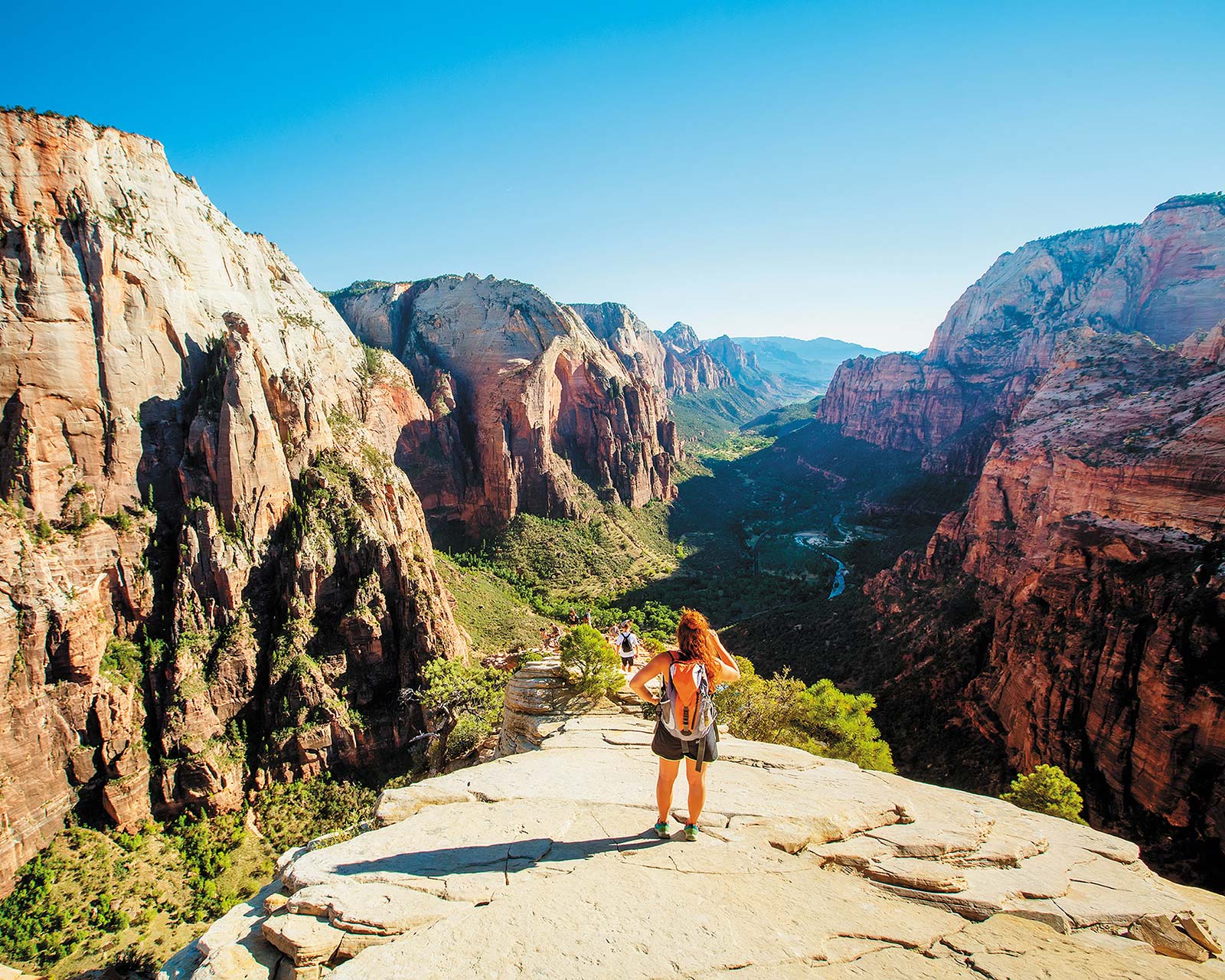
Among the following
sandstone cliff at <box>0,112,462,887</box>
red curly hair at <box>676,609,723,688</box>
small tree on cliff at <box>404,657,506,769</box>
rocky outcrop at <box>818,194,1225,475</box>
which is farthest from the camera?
rocky outcrop at <box>818,194,1225,475</box>

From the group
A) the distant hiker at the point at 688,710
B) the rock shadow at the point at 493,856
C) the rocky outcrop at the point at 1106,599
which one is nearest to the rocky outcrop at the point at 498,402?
the rocky outcrop at the point at 1106,599

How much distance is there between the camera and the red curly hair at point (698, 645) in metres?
8.38

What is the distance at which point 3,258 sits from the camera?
30.4 metres

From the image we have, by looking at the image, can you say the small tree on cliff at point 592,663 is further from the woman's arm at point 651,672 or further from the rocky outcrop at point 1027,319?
the rocky outcrop at point 1027,319

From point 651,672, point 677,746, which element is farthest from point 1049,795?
point 651,672

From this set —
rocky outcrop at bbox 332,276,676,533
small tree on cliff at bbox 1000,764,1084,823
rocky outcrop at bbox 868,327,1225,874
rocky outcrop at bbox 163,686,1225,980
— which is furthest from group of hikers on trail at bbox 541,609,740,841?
rocky outcrop at bbox 332,276,676,533

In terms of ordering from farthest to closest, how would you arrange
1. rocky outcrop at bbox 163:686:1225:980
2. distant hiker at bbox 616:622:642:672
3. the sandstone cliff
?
the sandstone cliff < distant hiker at bbox 616:622:642:672 < rocky outcrop at bbox 163:686:1225:980

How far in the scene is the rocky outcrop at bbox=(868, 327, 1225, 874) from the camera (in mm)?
23750

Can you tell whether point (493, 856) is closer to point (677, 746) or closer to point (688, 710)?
point (677, 746)

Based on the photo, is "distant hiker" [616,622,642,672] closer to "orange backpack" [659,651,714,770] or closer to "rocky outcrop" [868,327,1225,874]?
"orange backpack" [659,651,714,770]

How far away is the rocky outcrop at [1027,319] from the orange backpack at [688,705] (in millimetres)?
91377

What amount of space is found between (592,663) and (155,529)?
108 feet

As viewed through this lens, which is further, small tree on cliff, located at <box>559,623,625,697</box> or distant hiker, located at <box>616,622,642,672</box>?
distant hiker, located at <box>616,622,642,672</box>

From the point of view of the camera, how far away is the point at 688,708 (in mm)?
8109
